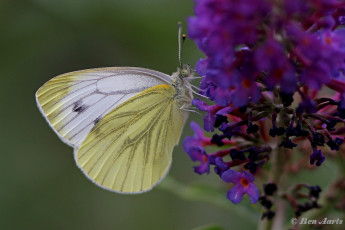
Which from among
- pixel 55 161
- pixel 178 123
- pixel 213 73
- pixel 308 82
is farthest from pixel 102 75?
pixel 55 161

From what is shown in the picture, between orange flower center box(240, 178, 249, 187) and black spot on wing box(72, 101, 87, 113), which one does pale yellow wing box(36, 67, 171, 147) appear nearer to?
black spot on wing box(72, 101, 87, 113)

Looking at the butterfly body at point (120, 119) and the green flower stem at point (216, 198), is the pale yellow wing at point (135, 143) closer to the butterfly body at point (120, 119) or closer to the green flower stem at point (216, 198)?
the butterfly body at point (120, 119)

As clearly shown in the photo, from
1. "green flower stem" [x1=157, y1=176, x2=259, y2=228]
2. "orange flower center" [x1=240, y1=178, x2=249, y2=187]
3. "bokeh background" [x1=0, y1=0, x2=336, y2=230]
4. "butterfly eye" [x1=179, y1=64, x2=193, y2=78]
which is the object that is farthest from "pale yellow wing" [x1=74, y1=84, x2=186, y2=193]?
"orange flower center" [x1=240, y1=178, x2=249, y2=187]

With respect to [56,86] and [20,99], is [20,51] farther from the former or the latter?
[56,86]

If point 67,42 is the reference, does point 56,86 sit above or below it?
below

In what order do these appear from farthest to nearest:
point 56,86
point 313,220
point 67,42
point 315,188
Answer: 1. point 67,42
2. point 56,86
3. point 313,220
4. point 315,188

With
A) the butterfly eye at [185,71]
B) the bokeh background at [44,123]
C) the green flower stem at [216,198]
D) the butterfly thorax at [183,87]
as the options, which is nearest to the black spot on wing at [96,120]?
the butterfly thorax at [183,87]

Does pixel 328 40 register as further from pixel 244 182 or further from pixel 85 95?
pixel 85 95

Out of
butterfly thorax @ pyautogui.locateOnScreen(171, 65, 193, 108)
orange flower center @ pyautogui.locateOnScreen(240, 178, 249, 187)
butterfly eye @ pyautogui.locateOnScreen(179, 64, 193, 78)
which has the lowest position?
orange flower center @ pyautogui.locateOnScreen(240, 178, 249, 187)
